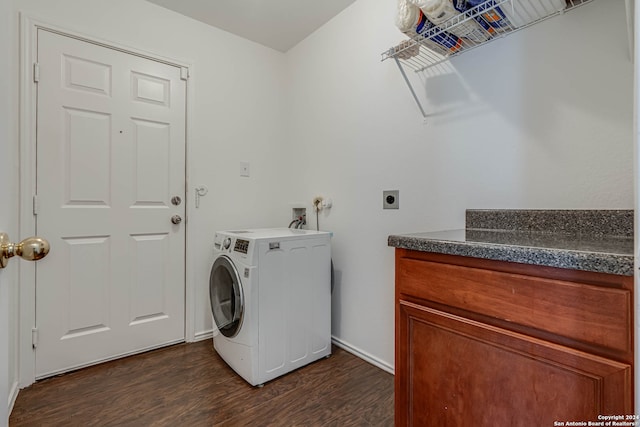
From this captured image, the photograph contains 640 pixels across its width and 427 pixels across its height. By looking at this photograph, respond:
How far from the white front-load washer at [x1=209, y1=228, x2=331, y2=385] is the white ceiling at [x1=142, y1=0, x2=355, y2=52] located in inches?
60.7

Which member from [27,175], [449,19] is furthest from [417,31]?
[27,175]

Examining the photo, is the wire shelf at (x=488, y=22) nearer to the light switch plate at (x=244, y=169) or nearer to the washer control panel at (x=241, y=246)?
the washer control panel at (x=241, y=246)

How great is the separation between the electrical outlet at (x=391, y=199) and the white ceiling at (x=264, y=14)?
1314 mm

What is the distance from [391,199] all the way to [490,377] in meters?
1.12

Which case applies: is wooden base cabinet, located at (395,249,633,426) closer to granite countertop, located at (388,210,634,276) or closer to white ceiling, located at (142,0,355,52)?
granite countertop, located at (388,210,634,276)

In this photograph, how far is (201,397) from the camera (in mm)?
1569

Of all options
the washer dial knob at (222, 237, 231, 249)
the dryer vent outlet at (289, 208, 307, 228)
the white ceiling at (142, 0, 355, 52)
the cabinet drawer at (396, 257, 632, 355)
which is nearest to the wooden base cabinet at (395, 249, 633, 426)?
the cabinet drawer at (396, 257, 632, 355)

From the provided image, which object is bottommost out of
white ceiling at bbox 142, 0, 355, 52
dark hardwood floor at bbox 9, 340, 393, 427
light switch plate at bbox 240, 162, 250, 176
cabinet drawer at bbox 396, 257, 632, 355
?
dark hardwood floor at bbox 9, 340, 393, 427

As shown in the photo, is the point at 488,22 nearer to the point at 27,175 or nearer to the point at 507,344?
the point at 507,344

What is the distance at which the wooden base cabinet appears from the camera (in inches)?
25.4

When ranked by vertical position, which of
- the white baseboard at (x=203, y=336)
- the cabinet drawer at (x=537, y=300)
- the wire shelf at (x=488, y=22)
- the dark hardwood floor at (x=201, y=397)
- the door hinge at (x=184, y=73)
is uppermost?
the door hinge at (x=184, y=73)

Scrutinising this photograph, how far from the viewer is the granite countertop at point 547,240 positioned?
0.66m

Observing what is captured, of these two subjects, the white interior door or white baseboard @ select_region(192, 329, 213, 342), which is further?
white baseboard @ select_region(192, 329, 213, 342)

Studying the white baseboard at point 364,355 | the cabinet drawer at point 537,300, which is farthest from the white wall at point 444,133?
the cabinet drawer at point 537,300
